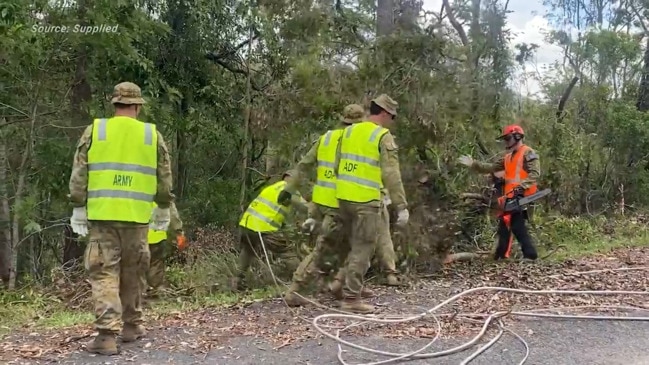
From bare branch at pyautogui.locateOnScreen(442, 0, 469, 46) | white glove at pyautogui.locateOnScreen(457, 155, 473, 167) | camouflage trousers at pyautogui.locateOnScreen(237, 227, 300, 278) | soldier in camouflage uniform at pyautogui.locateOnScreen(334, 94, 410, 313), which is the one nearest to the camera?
soldier in camouflage uniform at pyautogui.locateOnScreen(334, 94, 410, 313)

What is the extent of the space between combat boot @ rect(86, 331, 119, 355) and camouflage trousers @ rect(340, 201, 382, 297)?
214 centimetres

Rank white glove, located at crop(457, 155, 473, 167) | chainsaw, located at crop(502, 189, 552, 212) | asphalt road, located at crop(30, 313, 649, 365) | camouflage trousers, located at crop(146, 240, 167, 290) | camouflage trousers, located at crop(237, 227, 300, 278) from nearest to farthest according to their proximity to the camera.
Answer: asphalt road, located at crop(30, 313, 649, 365) < camouflage trousers, located at crop(146, 240, 167, 290) < camouflage trousers, located at crop(237, 227, 300, 278) < white glove, located at crop(457, 155, 473, 167) < chainsaw, located at crop(502, 189, 552, 212)

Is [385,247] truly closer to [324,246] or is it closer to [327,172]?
[324,246]

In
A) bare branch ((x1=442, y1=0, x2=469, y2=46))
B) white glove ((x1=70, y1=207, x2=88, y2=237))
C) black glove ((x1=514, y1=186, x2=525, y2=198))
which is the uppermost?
bare branch ((x1=442, y1=0, x2=469, y2=46))

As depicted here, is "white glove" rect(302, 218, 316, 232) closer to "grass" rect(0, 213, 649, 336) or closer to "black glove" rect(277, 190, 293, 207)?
"black glove" rect(277, 190, 293, 207)

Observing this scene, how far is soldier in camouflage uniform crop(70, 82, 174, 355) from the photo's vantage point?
486cm

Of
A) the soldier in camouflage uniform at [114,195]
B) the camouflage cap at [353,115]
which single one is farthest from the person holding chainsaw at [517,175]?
the soldier in camouflage uniform at [114,195]

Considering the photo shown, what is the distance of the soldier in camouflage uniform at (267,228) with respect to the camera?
24.8 feet

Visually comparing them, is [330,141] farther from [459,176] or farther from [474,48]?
[474,48]

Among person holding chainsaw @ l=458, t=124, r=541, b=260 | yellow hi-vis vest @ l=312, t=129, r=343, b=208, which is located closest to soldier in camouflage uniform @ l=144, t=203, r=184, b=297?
yellow hi-vis vest @ l=312, t=129, r=343, b=208

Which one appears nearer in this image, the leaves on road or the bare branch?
the leaves on road

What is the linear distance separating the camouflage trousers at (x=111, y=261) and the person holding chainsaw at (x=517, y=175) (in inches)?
178

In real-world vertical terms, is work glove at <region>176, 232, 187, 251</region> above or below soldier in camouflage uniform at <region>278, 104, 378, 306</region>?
below

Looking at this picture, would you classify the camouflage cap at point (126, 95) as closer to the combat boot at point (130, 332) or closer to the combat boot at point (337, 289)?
the combat boot at point (130, 332)
